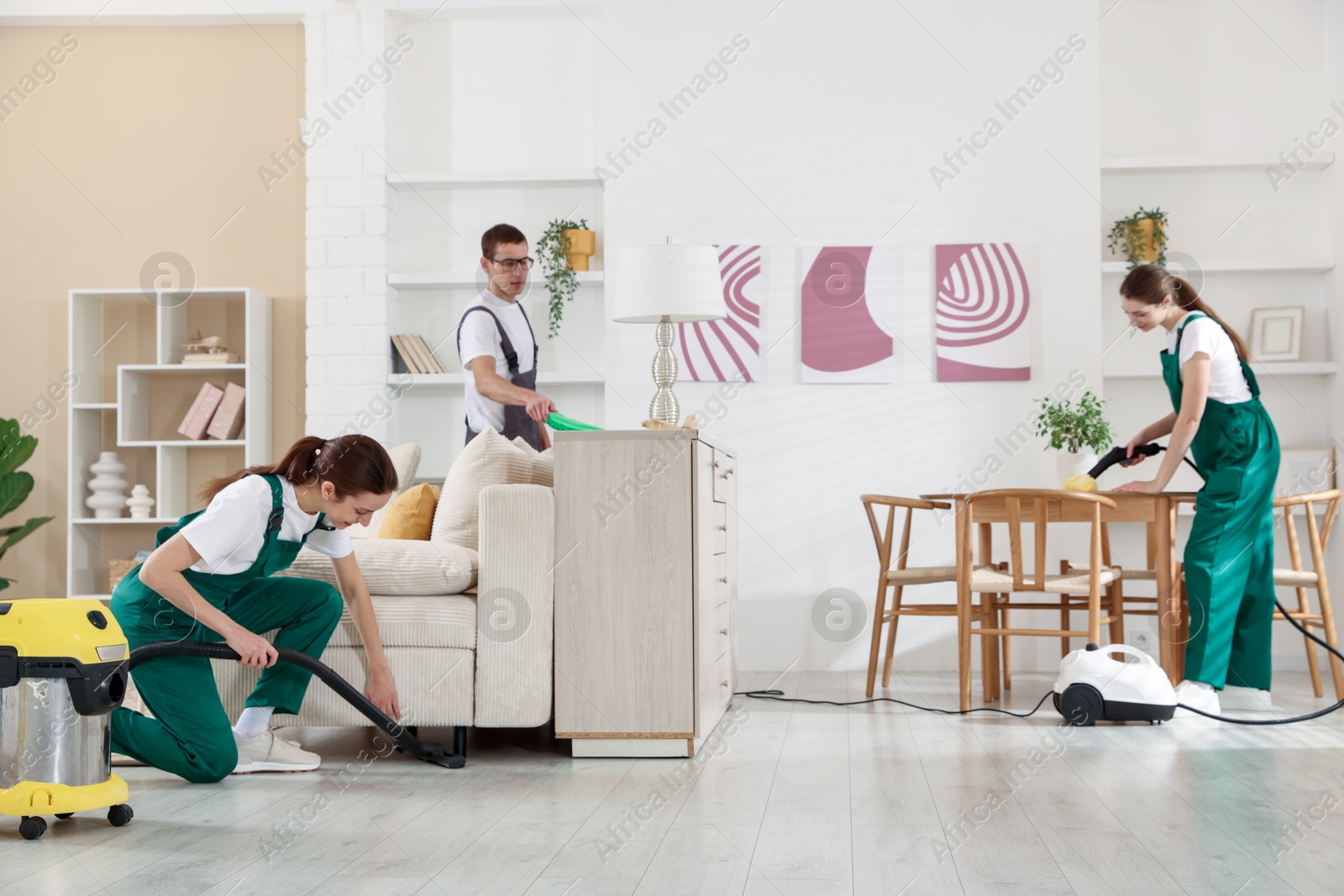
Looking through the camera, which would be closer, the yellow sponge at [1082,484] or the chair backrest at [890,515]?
the yellow sponge at [1082,484]

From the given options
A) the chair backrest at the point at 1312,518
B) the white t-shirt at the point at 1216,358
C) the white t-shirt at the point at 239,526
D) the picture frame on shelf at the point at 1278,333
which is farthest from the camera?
the picture frame on shelf at the point at 1278,333

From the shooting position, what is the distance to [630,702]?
2.82 metres

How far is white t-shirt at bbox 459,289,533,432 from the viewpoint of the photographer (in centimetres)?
357

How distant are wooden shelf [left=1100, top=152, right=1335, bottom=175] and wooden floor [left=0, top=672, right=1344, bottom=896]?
245 centimetres

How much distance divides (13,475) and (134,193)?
1325 millimetres

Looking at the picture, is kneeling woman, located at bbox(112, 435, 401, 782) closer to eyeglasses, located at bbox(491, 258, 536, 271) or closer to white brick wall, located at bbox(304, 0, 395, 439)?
eyeglasses, located at bbox(491, 258, 536, 271)

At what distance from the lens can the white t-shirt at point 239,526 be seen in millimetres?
2414

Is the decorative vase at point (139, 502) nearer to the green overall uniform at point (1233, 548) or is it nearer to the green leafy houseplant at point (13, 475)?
the green leafy houseplant at point (13, 475)

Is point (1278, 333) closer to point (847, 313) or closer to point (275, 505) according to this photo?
point (847, 313)

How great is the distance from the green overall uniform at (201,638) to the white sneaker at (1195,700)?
96.0 inches

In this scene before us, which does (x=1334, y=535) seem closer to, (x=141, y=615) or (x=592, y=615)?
(x=592, y=615)

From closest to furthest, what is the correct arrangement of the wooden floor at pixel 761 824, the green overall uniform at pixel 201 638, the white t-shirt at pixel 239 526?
the wooden floor at pixel 761 824 → the white t-shirt at pixel 239 526 → the green overall uniform at pixel 201 638


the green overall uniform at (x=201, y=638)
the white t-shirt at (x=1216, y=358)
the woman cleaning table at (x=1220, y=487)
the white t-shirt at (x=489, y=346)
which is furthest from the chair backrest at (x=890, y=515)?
the green overall uniform at (x=201, y=638)

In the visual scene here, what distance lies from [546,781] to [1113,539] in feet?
9.51
